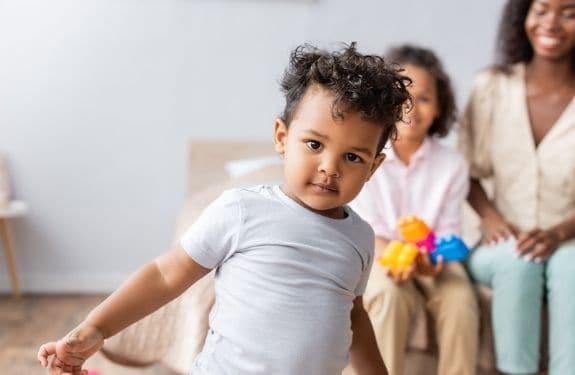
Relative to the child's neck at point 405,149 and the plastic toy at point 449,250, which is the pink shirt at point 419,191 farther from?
the plastic toy at point 449,250

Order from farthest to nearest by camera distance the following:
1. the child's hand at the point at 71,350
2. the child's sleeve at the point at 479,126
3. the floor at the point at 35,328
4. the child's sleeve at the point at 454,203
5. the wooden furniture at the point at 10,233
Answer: the wooden furniture at the point at 10,233 < the floor at the point at 35,328 < the child's sleeve at the point at 479,126 < the child's sleeve at the point at 454,203 < the child's hand at the point at 71,350

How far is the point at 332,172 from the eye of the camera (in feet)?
3.47

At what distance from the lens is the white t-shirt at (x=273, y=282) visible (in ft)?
3.55

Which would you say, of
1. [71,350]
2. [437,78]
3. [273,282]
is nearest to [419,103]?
[437,78]

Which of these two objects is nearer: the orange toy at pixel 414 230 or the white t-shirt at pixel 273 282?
the white t-shirt at pixel 273 282

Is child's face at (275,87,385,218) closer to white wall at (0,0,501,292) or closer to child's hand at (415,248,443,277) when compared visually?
child's hand at (415,248,443,277)

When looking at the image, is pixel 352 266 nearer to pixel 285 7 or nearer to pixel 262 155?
pixel 262 155

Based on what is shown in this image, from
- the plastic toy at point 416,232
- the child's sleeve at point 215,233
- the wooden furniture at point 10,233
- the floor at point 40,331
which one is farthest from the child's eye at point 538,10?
the wooden furniture at point 10,233

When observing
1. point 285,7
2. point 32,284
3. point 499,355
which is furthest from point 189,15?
point 499,355

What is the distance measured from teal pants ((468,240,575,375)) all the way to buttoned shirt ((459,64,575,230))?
23 centimetres

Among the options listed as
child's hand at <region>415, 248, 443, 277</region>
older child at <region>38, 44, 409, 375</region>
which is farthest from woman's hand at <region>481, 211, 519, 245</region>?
older child at <region>38, 44, 409, 375</region>

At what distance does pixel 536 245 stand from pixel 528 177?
0.83 feet

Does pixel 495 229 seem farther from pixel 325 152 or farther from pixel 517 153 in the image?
pixel 325 152

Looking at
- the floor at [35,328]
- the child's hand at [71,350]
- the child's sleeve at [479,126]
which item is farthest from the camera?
the floor at [35,328]
